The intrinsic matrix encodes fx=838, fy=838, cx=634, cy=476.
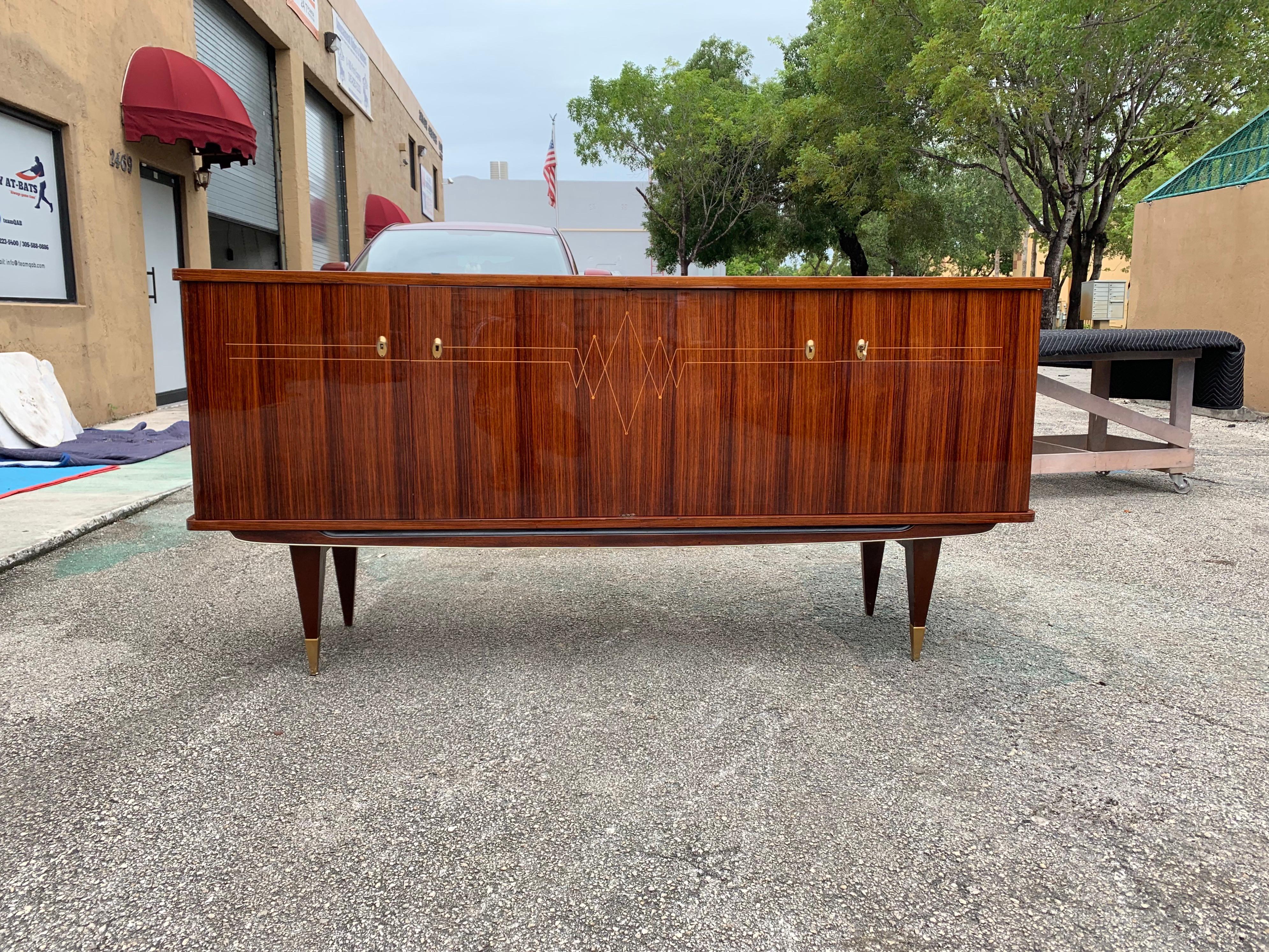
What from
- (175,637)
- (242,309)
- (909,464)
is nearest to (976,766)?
(909,464)

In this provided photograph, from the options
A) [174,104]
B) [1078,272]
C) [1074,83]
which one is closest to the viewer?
[174,104]

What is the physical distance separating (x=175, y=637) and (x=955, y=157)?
1832 centimetres

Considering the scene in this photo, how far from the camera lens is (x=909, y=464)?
242 centimetres

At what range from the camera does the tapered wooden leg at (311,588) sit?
2.47 metres

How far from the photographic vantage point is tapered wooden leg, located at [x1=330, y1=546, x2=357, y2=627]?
300cm

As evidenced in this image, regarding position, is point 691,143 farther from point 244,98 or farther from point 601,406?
point 601,406

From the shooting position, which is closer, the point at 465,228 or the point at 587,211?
the point at 465,228

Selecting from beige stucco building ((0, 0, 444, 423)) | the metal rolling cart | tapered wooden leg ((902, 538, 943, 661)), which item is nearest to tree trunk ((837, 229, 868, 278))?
beige stucco building ((0, 0, 444, 423))

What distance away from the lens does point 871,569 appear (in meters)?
3.10

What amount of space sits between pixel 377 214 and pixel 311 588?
15.1 meters

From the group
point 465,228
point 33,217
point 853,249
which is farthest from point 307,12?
point 853,249

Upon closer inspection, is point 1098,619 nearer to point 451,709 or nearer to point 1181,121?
point 451,709

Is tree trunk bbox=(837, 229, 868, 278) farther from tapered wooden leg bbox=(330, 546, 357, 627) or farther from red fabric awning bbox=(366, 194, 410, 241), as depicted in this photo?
tapered wooden leg bbox=(330, 546, 357, 627)

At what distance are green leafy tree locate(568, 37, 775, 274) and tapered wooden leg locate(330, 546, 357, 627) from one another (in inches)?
799
